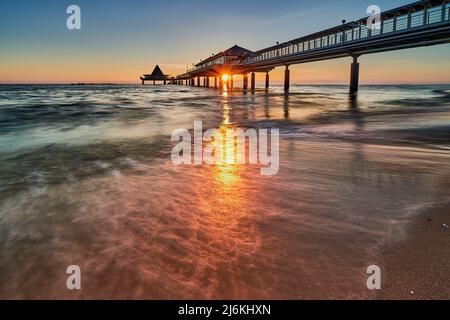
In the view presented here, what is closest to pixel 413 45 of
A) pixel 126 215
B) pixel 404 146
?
pixel 404 146

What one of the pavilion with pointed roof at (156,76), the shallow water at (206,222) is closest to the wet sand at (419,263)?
the shallow water at (206,222)

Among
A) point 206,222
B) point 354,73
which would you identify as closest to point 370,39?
point 354,73

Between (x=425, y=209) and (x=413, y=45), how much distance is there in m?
31.1

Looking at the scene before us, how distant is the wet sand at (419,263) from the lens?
2.28m

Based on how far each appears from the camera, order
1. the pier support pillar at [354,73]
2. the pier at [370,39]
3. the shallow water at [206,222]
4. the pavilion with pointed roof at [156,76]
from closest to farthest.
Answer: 1. the shallow water at [206,222]
2. the pier at [370,39]
3. the pier support pillar at [354,73]
4. the pavilion with pointed roof at [156,76]

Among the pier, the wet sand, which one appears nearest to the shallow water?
the wet sand

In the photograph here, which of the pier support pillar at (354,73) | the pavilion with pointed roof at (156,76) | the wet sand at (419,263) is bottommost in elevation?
the wet sand at (419,263)

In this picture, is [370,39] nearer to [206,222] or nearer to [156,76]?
[206,222]

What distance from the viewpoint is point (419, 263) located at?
8.54 feet

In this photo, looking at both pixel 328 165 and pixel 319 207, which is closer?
pixel 319 207

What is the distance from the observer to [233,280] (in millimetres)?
2451

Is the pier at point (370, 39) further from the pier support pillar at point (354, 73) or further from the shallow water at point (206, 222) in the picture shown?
the shallow water at point (206, 222)

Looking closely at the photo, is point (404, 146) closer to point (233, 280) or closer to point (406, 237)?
point (406, 237)
